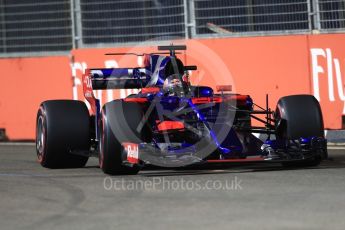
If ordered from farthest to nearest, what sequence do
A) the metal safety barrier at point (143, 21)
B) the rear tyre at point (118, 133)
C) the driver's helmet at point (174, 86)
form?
the metal safety barrier at point (143, 21) → the driver's helmet at point (174, 86) → the rear tyre at point (118, 133)

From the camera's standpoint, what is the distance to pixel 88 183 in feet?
30.0

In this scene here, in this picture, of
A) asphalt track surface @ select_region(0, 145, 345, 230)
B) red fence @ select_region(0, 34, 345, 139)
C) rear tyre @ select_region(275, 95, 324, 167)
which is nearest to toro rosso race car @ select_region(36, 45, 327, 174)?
rear tyre @ select_region(275, 95, 324, 167)

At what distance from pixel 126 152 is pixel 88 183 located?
637 millimetres

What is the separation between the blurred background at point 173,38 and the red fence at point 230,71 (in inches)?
0.7

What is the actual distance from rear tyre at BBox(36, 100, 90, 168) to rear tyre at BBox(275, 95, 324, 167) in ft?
8.32

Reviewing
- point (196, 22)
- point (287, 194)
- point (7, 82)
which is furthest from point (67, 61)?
point (287, 194)

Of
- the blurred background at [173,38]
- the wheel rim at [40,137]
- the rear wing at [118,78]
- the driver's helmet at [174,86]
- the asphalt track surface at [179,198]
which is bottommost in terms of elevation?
the asphalt track surface at [179,198]

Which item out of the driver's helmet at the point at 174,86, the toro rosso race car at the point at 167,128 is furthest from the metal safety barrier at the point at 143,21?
the driver's helmet at the point at 174,86

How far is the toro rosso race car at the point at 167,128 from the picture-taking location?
963 centimetres

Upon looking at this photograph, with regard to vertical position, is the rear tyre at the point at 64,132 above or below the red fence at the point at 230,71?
below

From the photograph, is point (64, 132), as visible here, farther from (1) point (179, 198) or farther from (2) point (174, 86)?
(1) point (179, 198)

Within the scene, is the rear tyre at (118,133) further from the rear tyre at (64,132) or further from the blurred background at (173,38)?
the blurred background at (173,38)

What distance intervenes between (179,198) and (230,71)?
690 centimetres

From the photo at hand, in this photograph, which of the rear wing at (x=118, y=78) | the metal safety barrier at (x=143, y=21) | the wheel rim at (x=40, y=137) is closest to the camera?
the wheel rim at (x=40, y=137)
